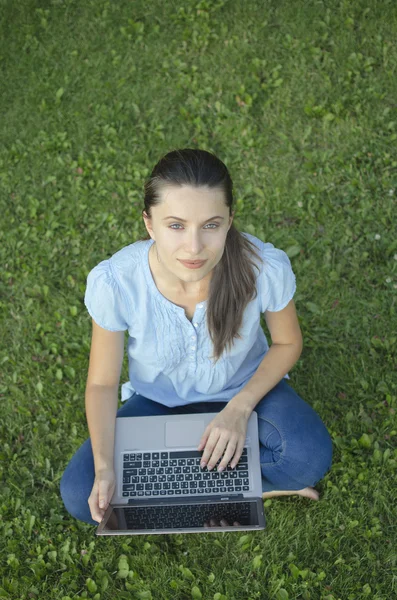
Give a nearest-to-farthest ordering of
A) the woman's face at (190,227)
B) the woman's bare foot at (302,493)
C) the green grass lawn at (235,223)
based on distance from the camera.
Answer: the woman's face at (190,227), the green grass lawn at (235,223), the woman's bare foot at (302,493)

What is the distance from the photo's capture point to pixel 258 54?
5117 millimetres

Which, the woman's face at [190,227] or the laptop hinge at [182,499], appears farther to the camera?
the laptop hinge at [182,499]

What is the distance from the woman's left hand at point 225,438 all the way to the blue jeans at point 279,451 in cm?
18

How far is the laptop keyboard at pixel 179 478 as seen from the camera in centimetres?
286

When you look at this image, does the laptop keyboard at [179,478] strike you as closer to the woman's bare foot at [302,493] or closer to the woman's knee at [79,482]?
the woman's knee at [79,482]

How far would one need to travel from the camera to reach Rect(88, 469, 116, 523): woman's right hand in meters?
2.74

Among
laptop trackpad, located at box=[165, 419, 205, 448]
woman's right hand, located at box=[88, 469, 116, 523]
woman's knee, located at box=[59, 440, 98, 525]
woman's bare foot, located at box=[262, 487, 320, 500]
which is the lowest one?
woman's bare foot, located at box=[262, 487, 320, 500]

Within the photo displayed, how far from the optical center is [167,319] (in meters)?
2.84

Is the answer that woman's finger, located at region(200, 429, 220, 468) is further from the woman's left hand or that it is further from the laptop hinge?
the laptop hinge

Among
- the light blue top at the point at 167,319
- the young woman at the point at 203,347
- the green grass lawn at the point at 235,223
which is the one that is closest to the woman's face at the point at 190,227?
the young woman at the point at 203,347

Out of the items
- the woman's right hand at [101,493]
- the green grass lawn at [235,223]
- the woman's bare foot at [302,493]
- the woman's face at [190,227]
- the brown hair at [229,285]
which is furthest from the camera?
the woman's bare foot at [302,493]

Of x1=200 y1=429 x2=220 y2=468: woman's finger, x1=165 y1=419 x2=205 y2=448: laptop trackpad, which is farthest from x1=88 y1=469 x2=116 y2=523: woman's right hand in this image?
x1=200 y1=429 x2=220 y2=468: woman's finger

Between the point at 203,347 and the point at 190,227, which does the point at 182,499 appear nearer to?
the point at 203,347

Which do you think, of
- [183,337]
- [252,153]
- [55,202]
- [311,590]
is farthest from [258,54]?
[311,590]
